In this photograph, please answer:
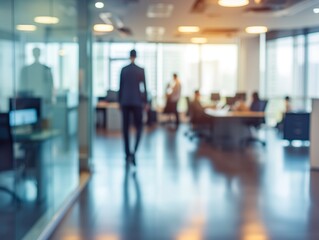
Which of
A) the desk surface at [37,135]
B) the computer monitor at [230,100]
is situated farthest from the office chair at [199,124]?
the desk surface at [37,135]

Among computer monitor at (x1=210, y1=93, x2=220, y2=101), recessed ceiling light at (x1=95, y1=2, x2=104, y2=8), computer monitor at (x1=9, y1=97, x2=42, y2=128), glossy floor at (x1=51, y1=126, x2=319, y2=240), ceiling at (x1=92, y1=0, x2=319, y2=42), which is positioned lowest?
glossy floor at (x1=51, y1=126, x2=319, y2=240)

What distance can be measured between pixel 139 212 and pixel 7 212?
1.74 m

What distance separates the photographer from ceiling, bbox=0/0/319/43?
15.0 ft

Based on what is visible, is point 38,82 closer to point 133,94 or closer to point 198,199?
point 198,199

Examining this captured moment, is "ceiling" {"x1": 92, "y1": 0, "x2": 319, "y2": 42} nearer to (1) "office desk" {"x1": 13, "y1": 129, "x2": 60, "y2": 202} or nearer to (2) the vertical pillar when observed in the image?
(2) the vertical pillar

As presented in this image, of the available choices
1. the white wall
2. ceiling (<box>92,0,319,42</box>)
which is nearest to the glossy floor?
ceiling (<box>92,0,319,42</box>)

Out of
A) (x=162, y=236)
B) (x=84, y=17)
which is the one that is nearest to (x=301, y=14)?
(x=84, y=17)

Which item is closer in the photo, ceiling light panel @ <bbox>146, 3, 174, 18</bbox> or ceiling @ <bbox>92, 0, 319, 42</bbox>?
ceiling @ <bbox>92, 0, 319, 42</bbox>

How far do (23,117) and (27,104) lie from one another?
0.51 ft

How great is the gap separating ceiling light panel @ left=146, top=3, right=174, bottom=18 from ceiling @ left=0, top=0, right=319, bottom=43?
0.06ft

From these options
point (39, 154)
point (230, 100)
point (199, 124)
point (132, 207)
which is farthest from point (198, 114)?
point (39, 154)

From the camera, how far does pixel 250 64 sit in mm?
16594

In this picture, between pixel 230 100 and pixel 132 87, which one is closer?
pixel 132 87

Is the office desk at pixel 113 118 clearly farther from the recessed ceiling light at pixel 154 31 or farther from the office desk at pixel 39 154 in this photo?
the office desk at pixel 39 154
